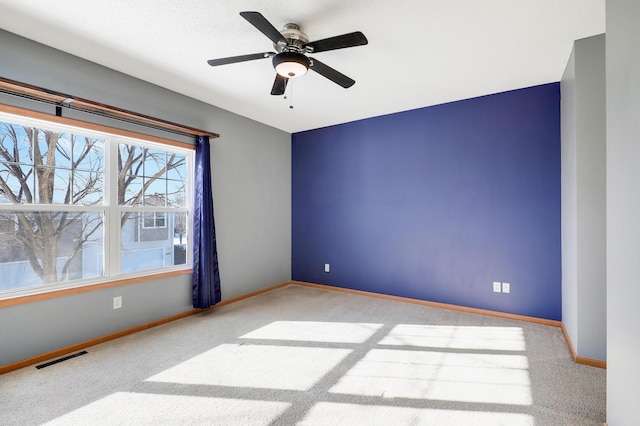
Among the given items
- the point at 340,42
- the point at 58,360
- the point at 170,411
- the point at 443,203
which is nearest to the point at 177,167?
the point at 58,360

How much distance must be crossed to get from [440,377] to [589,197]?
71.7 inches

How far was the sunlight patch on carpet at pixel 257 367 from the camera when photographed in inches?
86.4

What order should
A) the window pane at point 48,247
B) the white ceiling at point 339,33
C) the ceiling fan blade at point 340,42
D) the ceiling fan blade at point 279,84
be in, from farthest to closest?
the ceiling fan blade at point 279,84 → the window pane at point 48,247 → the white ceiling at point 339,33 → the ceiling fan blade at point 340,42

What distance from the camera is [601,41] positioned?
2.38 meters

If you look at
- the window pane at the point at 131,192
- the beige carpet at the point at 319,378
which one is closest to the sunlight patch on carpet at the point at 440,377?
the beige carpet at the point at 319,378

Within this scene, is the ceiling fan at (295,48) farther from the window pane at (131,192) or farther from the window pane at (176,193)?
the window pane at (176,193)

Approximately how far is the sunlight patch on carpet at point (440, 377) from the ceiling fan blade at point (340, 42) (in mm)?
2314

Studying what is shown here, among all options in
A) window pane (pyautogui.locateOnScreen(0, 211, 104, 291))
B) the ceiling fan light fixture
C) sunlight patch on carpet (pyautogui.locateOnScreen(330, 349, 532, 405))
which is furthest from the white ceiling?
sunlight patch on carpet (pyautogui.locateOnScreen(330, 349, 532, 405))

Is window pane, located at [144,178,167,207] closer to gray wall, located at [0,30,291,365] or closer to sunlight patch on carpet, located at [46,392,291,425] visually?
gray wall, located at [0,30,291,365]

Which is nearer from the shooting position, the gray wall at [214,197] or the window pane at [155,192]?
the gray wall at [214,197]

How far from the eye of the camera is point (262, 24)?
1.88 metres

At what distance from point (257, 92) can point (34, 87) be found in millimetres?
1910

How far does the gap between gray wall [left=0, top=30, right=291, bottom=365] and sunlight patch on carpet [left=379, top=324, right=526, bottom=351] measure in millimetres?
2305

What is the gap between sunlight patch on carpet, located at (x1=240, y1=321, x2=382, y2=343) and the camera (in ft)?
9.73
